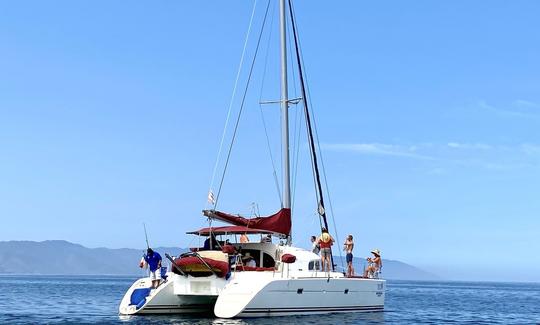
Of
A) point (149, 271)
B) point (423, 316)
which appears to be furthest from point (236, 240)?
point (423, 316)

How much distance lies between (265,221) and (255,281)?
377 centimetres

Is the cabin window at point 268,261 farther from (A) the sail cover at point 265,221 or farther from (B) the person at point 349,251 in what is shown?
(B) the person at point 349,251

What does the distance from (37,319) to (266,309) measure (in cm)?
784

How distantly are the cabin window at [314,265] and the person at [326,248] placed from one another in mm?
245

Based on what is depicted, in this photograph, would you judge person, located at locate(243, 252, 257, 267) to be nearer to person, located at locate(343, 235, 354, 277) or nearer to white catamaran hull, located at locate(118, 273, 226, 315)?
white catamaran hull, located at locate(118, 273, 226, 315)

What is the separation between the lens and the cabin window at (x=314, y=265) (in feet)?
79.9

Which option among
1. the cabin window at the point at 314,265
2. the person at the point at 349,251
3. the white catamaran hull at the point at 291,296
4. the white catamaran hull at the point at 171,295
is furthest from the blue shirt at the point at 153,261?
the person at the point at 349,251

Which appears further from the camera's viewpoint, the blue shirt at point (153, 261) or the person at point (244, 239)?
the person at point (244, 239)

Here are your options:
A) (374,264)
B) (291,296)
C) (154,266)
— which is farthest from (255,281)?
(374,264)

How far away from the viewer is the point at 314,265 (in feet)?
80.5

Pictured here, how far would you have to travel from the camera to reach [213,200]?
25625mm

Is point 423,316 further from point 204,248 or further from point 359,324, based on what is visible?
point 204,248

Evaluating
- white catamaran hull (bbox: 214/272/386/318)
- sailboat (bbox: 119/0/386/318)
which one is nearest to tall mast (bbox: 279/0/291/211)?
sailboat (bbox: 119/0/386/318)

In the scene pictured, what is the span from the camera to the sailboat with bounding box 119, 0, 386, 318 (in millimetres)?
21750
